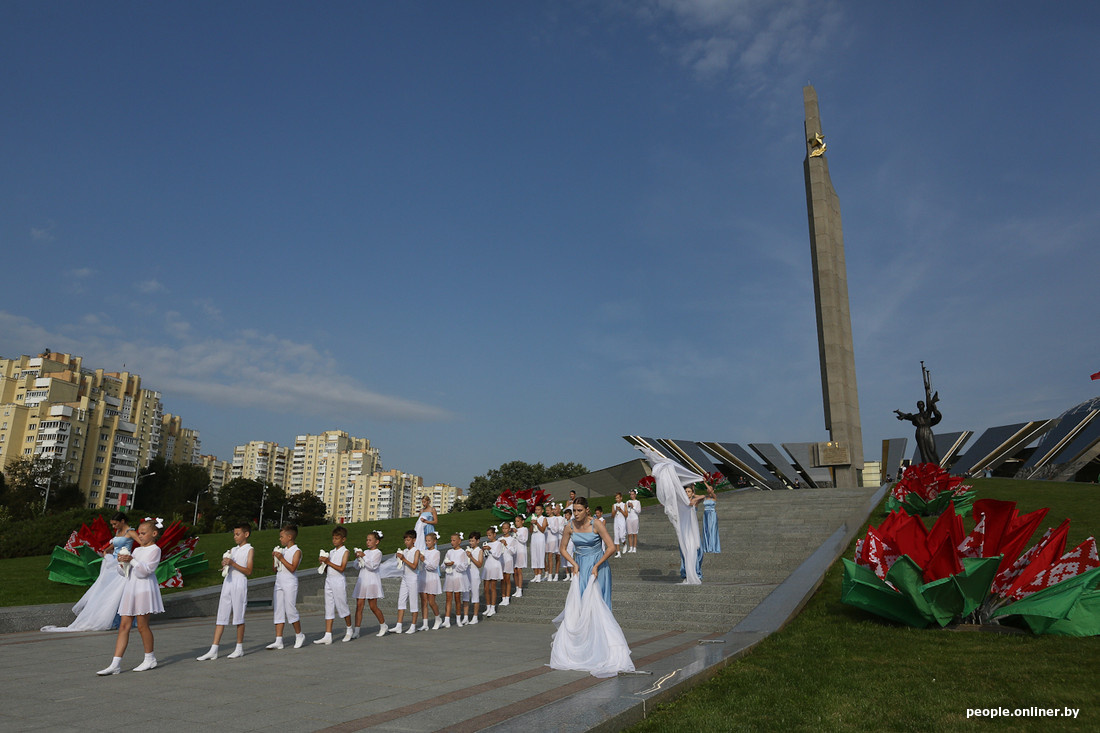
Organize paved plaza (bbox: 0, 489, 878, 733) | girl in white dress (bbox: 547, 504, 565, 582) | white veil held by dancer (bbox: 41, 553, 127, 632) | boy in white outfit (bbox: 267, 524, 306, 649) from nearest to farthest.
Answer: paved plaza (bbox: 0, 489, 878, 733), boy in white outfit (bbox: 267, 524, 306, 649), white veil held by dancer (bbox: 41, 553, 127, 632), girl in white dress (bbox: 547, 504, 565, 582)

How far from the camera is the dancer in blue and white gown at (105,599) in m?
8.88

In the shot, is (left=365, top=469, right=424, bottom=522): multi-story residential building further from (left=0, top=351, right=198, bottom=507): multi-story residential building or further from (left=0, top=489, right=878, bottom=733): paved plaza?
(left=0, top=489, right=878, bottom=733): paved plaza

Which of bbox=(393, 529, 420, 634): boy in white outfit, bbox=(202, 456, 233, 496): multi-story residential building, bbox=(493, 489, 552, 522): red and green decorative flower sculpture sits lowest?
bbox=(393, 529, 420, 634): boy in white outfit

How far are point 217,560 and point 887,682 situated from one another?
1406cm

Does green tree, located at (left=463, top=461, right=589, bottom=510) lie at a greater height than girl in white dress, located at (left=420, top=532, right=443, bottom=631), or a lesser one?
greater

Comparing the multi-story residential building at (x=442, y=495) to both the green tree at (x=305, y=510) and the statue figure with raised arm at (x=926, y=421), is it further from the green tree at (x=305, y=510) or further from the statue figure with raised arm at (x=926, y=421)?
the statue figure with raised arm at (x=926, y=421)

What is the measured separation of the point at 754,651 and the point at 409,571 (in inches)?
194

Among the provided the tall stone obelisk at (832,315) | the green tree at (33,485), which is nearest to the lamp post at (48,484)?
the green tree at (33,485)

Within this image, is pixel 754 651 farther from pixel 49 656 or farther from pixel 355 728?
pixel 49 656

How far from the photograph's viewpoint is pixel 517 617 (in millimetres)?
10508

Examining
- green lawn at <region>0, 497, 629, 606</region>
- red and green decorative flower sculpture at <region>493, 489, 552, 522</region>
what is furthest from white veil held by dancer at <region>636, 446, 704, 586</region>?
red and green decorative flower sculpture at <region>493, 489, 552, 522</region>

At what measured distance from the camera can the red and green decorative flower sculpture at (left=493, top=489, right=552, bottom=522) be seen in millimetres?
19531

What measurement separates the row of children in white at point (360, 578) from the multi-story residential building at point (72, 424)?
65333 mm

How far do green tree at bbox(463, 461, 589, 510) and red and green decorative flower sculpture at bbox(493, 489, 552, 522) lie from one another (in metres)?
37.5
